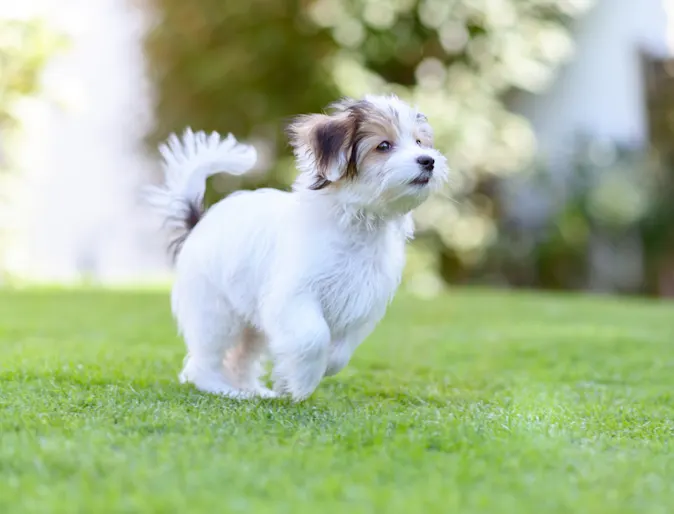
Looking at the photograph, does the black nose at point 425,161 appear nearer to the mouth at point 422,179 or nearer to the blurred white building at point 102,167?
the mouth at point 422,179

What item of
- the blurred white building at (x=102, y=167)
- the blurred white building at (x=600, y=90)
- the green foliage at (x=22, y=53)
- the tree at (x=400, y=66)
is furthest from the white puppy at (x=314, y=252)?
the blurred white building at (x=102, y=167)

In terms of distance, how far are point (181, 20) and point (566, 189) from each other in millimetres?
7636

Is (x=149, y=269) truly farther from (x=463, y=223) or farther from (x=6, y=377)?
(x=6, y=377)

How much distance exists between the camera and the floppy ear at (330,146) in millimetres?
4746

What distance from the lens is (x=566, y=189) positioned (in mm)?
17031

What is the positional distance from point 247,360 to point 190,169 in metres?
1.17

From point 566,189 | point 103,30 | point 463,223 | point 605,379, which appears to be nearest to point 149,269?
point 103,30

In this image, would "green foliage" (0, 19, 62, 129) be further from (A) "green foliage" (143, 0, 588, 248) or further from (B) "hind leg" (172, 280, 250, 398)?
(B) "hind leg" (172, 280, 250, 398)

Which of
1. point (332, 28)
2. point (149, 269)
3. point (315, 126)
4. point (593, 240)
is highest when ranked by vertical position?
point (332, 28)

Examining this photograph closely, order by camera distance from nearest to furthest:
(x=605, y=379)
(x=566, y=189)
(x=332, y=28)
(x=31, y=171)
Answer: (x=605, y=379) < (x=31, y=171) < (x=332, y=28) < (x=566, y=189)

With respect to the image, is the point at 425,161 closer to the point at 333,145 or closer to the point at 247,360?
the point at 333,145

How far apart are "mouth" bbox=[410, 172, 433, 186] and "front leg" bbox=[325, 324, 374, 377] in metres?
0.82

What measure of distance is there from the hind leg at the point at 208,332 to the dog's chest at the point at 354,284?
0.69 m

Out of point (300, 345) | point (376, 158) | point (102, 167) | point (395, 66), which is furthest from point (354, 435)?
point (102, 167)
